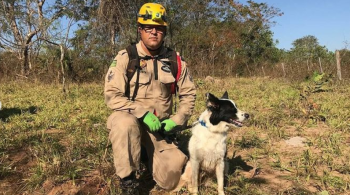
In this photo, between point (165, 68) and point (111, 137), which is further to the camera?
point (165, 68)

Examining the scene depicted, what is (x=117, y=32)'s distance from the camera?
39.4 ft

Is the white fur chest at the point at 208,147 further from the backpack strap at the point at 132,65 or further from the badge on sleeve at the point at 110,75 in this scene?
the badge on sleeve at the point at 110,75

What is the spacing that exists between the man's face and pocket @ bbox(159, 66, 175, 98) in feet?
0.89

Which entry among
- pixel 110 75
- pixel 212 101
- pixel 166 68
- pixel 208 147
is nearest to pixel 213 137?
pixel 208 147

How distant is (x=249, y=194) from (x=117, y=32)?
1076cm

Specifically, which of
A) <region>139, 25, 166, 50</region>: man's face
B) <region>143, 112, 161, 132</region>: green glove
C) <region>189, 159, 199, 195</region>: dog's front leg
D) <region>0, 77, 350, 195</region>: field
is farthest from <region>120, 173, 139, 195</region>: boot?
<region>139, 25, 166, 50</region>: man's face

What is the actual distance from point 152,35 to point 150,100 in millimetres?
620

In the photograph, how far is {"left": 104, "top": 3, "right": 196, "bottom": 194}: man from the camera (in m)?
2.35

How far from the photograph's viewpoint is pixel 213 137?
8.02 ft

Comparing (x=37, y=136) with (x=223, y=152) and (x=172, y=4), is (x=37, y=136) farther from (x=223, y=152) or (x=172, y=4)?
(x=172, y=4)

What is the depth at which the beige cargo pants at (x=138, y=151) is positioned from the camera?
2.24 meters

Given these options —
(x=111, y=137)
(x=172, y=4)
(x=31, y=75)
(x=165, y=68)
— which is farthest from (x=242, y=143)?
(x=172, y=4)

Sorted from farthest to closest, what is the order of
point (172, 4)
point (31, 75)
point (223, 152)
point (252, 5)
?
point (252, 5) < point (172, 4) < point (31, 75) < point (223, 152)

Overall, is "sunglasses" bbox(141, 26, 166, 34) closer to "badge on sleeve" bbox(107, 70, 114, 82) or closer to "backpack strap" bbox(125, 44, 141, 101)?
"backpack strap" bbox(125, 44, 141, 101)
